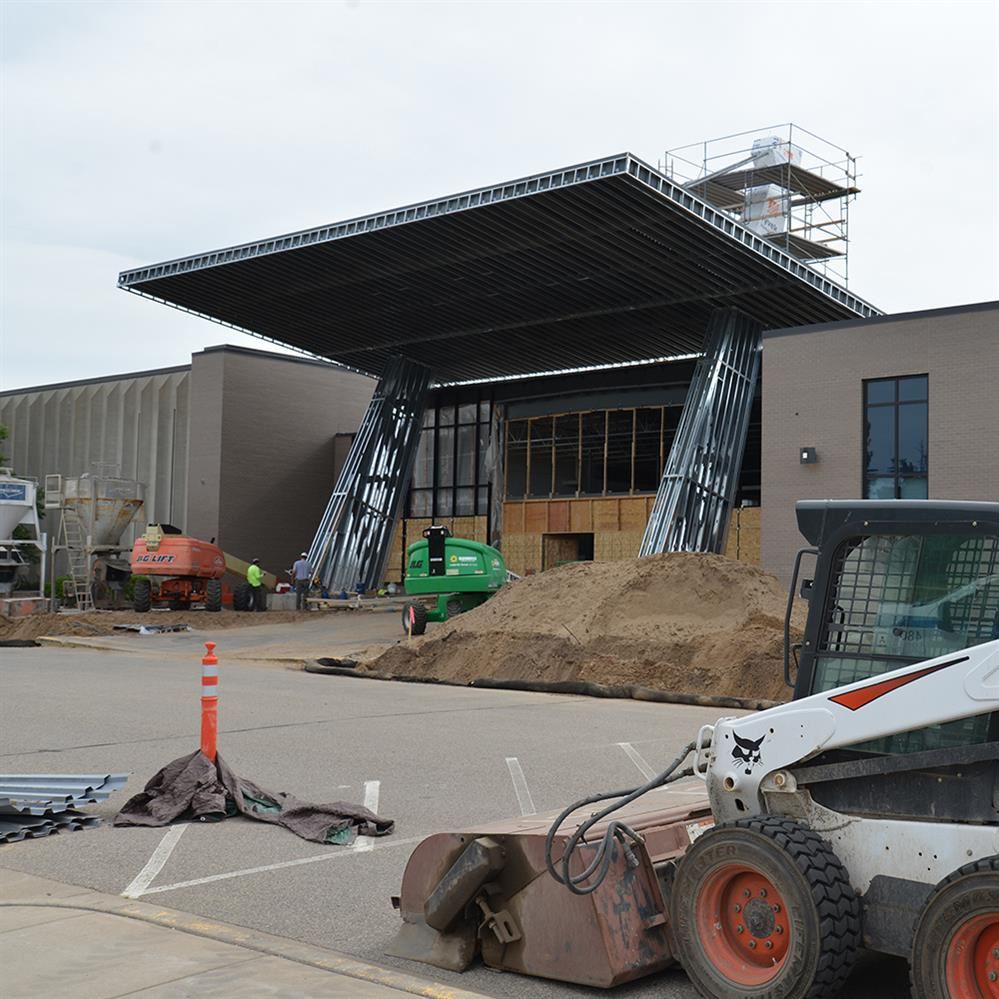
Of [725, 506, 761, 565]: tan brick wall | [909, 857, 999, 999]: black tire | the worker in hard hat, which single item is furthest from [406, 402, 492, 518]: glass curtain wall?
[909, 857, 999, 999]: black tire

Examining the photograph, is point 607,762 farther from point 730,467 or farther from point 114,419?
point 114,419

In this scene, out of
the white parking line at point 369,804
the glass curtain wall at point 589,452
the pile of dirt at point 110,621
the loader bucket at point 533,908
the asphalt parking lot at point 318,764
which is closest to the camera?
the loader bucket at point 533,908

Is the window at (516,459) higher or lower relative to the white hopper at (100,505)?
higher

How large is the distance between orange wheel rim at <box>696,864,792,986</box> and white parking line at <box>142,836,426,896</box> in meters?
3.33

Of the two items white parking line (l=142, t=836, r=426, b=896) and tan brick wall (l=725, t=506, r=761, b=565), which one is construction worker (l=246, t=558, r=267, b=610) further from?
white parking line (l=142, t=836, r=426, b=896)

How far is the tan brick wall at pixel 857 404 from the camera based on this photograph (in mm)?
28031

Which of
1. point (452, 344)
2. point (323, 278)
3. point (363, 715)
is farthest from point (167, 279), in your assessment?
point (363, 715)

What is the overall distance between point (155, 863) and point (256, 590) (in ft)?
101

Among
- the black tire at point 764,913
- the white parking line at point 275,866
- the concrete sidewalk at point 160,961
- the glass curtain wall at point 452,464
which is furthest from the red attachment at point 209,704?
the glass curtain wall at point 452,464

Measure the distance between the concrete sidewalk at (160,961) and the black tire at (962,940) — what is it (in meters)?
1.87

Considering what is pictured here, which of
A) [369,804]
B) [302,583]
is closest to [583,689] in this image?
[369,804]

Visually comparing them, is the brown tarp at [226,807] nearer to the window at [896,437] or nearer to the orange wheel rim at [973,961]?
the orange wheel rim at [973,961]

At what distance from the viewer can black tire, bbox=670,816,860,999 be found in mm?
4754

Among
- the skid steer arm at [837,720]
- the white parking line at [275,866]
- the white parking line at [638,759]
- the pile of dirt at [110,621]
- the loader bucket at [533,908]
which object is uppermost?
the skid steer arm at [837,720]
